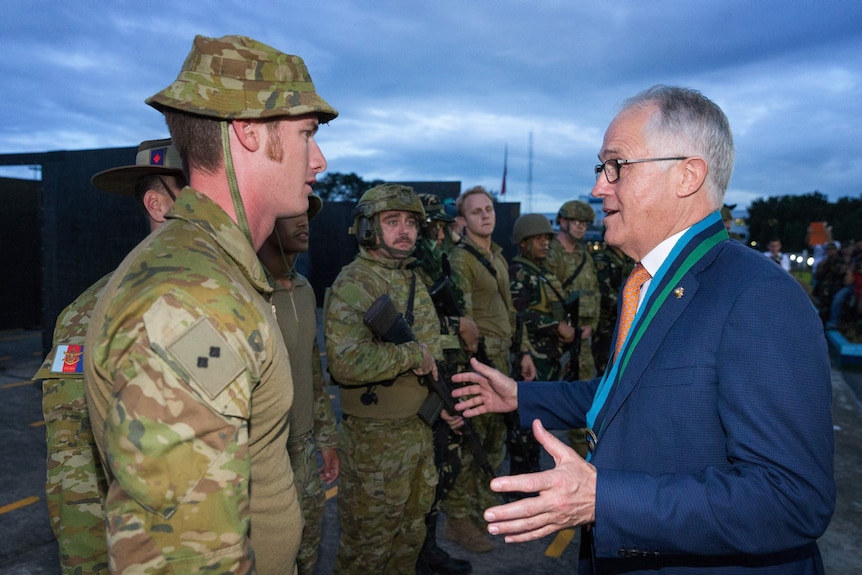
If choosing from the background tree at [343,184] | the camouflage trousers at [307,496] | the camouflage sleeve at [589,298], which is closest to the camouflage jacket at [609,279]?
the camouflage sleeve at [589,298]

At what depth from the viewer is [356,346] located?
3.12 meters

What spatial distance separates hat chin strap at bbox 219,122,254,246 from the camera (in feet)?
4.72

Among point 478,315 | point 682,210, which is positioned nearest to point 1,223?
point 478,315

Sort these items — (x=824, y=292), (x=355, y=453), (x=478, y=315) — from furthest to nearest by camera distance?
(x=824, y=292) → (x=478, y=315) → (x=355, y=453)

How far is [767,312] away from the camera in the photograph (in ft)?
4.50

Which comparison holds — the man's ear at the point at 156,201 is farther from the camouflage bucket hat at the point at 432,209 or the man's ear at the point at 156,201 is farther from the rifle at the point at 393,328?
the camouflage bucket hat at the point at 432,209

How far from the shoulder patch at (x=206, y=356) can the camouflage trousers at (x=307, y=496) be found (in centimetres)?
180

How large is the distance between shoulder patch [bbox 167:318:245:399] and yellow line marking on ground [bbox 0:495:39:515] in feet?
15.0

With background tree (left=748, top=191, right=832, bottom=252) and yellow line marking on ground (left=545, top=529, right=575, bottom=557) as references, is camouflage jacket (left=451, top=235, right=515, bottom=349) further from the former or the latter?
background tree (left=748, top=191, right=832, bottom=252)

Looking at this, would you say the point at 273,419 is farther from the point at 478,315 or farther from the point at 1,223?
the point at 1,223

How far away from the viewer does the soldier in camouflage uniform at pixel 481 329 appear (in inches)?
168

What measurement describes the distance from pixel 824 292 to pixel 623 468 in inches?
650

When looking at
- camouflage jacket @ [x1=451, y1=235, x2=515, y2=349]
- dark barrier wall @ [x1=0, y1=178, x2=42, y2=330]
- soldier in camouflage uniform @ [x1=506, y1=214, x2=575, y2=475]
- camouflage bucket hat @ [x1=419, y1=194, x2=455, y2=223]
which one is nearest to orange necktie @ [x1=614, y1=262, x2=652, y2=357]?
camouflage jacket @ [x1=451, y1=235, x2=515, y2=349]

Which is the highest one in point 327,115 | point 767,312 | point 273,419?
point 327,115
